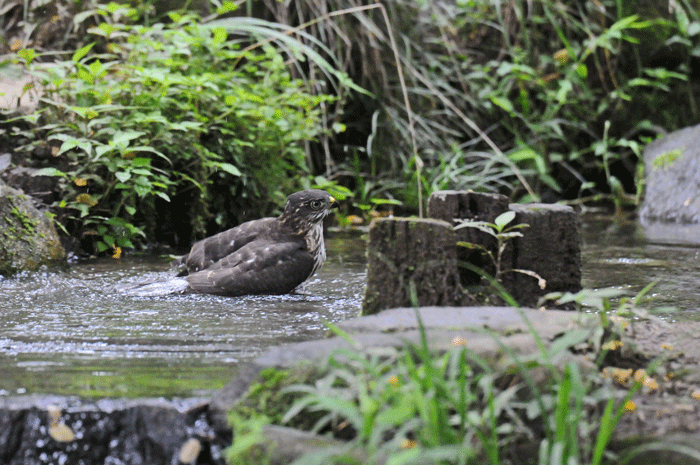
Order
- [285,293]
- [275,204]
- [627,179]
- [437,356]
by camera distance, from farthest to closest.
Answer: [627,179], [275,204], [285,293], [437,356]

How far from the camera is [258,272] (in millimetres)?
4574

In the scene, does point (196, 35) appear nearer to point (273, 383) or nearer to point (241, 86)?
point (241, 86)

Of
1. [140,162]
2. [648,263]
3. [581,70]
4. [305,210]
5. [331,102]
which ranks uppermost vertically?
[581,70]

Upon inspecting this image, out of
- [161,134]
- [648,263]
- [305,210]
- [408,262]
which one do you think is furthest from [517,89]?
[408,262]

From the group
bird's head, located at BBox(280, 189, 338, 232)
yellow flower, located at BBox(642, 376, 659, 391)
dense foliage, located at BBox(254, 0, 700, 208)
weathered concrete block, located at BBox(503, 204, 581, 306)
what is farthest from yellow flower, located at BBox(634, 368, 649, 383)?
dense foliage, located at BBox(254, 0, 700, 208)

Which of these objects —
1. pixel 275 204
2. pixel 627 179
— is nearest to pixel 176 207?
pixel 275 204

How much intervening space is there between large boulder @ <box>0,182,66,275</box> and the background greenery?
0.97 ft

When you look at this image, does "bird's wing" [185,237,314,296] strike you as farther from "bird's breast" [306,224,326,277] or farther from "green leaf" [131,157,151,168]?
"green leaf" [131,157,151,168]

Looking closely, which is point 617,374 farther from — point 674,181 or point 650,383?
point 674,181

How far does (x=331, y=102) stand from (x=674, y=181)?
367 cm

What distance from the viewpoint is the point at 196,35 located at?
20.7 feet

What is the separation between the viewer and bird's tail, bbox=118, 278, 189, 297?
440 cm

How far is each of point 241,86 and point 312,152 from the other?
6.25 feet

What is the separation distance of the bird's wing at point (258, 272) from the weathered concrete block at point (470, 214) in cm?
124
